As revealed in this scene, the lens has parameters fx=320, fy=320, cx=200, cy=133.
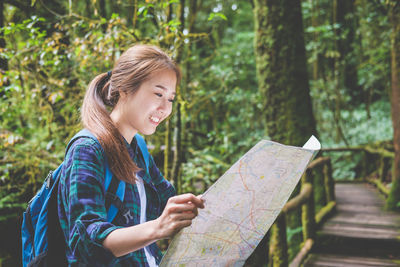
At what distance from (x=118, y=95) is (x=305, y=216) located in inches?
135

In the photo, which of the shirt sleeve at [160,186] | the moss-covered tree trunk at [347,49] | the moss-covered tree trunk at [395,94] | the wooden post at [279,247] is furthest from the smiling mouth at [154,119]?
the moss-covered tree trunk at [347,49]

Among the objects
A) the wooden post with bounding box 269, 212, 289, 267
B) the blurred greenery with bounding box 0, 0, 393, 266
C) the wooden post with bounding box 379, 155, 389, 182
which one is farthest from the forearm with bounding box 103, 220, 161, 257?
the wooden post with bounding box 379, 155, 389, 182

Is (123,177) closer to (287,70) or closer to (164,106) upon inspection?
(164,106)

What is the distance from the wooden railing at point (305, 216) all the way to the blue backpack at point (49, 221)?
6.58 feet

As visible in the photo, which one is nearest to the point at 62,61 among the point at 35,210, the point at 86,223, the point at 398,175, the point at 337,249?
the point at 35,210

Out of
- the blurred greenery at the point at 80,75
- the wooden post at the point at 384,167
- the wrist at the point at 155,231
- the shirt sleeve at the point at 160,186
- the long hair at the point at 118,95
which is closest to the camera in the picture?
the wrist at the point at 155,231

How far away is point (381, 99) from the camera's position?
41.5ft

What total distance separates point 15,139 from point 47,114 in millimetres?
893

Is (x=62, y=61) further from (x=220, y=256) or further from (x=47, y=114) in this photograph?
(x=220, y=256)

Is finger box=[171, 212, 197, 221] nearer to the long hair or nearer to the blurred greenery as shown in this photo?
the long hair

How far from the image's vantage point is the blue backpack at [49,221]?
43.3 inches

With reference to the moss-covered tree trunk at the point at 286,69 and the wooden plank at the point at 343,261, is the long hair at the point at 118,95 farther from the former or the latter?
the moss-covered tree trunk at the point at 286,69

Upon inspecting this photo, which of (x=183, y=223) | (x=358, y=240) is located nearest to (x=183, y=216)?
(x=183, y=223)

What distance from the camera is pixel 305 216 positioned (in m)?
4.12
